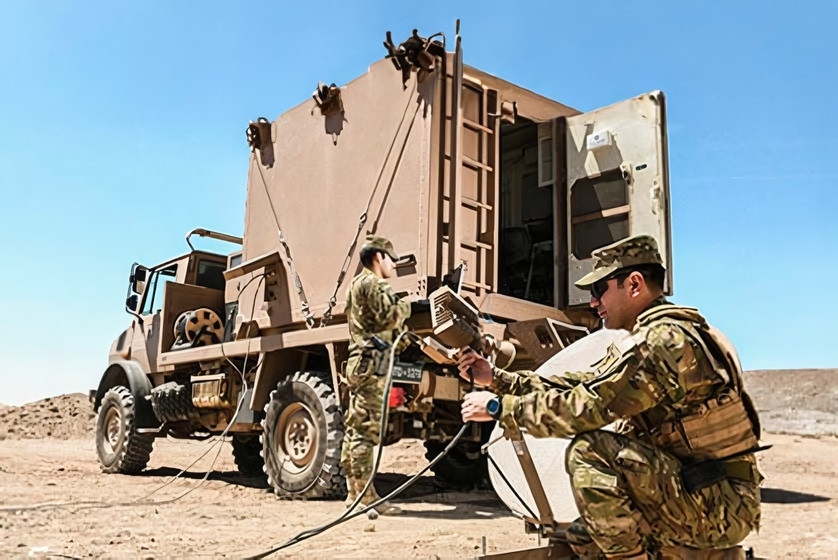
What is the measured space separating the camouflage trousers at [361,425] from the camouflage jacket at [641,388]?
8.04ft

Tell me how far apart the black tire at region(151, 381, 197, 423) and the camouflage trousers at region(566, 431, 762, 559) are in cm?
600

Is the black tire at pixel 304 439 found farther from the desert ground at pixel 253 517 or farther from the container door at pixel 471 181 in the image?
the container door at pixel 471 181

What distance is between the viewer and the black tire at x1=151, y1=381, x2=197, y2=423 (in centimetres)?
774

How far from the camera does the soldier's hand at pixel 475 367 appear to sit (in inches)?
115

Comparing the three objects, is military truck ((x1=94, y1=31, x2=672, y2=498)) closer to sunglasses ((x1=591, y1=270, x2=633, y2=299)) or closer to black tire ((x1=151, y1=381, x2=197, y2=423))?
black tire ((x1=151, y1=381, x2=197, y2=423))

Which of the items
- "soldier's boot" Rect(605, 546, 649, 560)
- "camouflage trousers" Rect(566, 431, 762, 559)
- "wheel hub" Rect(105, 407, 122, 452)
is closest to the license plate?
"camouflage trousers" Rect(566, 431, 762, 559)

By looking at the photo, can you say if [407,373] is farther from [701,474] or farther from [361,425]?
[701,474]

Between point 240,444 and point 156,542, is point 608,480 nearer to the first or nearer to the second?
point 156,542

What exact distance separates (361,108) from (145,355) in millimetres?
4440

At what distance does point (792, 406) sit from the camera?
52.9 feet

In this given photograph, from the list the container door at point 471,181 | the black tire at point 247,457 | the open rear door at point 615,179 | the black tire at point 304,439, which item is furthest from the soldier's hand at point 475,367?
the black tire at point 247,457

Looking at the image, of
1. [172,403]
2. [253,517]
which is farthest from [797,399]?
[253,517]

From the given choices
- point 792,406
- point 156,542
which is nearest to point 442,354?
point 156,542

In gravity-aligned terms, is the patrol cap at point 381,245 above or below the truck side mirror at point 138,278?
below
